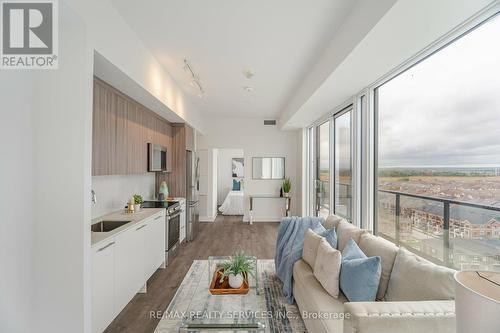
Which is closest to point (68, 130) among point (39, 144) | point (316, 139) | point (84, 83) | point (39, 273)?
point (39, 144)

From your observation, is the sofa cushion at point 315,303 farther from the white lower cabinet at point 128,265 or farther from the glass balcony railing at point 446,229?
the white lower cabinet at point 128,265

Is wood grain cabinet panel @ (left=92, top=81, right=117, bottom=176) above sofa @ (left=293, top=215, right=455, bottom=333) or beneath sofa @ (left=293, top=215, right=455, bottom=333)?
above

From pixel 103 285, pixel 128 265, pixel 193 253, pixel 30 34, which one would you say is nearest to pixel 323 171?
pixel 193 253

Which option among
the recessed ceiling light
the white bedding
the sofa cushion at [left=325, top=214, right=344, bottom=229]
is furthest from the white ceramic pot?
the white bedding

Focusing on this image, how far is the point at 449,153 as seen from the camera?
1.97 m

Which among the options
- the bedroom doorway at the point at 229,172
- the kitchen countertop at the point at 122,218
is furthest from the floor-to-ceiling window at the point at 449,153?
the bedroom doorway at the point at 229,172

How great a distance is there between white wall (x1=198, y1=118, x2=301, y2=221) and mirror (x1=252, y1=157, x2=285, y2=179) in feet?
0.40

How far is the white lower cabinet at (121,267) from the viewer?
76.3 inches

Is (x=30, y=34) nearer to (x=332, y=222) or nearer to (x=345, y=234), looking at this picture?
(x=345, y=234)

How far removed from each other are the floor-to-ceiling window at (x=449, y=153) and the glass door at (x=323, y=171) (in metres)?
2.09

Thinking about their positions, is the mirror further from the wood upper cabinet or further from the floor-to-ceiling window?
the floor-to-ceiling window

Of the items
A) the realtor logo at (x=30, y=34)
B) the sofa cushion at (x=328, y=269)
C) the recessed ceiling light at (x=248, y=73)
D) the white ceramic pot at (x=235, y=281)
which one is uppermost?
the recessed ceiling light at (x=248, y=73)

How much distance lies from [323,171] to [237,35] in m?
3.55

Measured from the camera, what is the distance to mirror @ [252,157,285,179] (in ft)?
23.2
